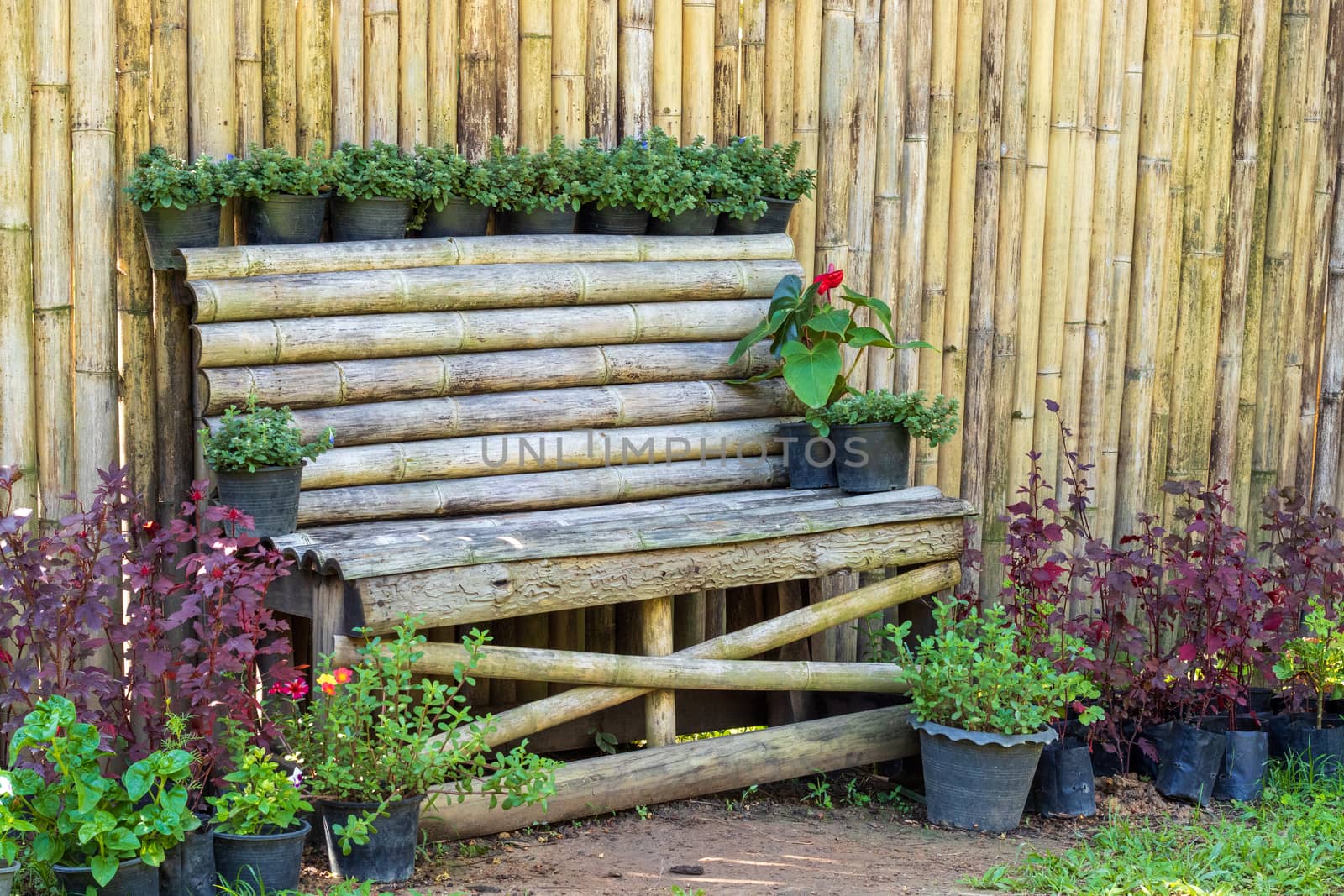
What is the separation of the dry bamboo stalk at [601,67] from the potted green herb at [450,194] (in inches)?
22.2

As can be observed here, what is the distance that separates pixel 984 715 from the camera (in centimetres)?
489

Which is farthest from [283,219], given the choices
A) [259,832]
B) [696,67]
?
[259,832]

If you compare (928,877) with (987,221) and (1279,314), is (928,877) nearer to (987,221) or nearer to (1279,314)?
(987,221)

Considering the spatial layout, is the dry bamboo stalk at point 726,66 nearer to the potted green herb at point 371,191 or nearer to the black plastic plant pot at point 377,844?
the potted green herb at point 371,191

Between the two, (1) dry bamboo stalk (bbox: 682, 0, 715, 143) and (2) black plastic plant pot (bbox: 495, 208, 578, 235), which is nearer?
(2) black plastic plant pot (bbox: 495, 208, 578, 235)

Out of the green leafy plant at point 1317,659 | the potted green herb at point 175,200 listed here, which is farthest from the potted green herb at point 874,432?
the potted green herb at point 175,200

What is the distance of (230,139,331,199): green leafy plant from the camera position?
4738 millimetres

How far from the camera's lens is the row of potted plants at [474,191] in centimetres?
472

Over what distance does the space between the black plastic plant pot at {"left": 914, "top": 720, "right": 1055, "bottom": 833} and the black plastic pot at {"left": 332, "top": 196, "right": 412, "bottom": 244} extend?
247 cm

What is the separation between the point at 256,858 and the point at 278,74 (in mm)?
2582

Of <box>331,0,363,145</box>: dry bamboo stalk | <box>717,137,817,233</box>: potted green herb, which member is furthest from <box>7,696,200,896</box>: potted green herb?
<box>717,137,817,233</box>: potted green herb

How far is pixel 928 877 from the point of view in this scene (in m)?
4.46

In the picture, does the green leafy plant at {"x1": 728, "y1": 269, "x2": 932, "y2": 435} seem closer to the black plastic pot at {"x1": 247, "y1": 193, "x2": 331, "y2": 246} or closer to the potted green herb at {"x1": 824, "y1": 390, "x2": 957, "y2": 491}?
the potted green herb at {"x1": 824, "y1": 390, "x2": 957, "y2": 491}

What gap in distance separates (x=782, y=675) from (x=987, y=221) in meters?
2.34
